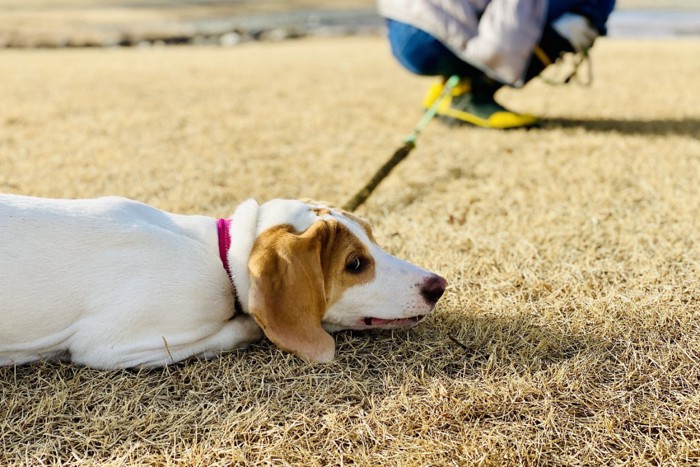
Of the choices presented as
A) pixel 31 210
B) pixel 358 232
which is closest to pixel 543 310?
pixel 358 232

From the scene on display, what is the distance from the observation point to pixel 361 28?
17422 mm

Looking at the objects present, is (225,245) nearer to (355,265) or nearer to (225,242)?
(225,242)

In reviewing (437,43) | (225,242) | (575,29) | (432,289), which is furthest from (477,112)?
(225,242)

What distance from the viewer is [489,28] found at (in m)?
4.60

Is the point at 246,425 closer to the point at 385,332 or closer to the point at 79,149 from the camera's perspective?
the point at 385,332

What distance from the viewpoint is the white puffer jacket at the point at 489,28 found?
454 cm

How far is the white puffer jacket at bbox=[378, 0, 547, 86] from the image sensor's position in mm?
4539

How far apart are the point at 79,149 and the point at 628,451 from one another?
405 centimetres

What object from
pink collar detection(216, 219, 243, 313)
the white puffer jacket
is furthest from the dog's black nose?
the white puffer jacket

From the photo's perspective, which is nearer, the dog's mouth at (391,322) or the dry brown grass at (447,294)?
the dry brown grass at (447,294)

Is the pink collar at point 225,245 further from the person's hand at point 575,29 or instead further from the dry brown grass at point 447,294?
the person's hand at point 575,29

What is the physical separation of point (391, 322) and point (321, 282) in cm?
35

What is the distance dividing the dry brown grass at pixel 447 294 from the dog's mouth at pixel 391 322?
0.15 ft

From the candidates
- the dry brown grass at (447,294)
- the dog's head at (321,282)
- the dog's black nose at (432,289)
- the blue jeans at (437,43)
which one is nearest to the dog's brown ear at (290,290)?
the dog's head at (321,282)
